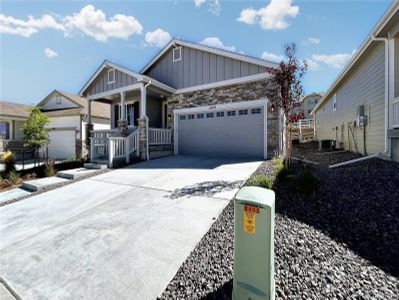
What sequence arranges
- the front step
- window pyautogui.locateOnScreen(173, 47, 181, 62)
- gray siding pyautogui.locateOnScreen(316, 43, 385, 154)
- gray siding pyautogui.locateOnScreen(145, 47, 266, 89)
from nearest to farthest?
gray siding pyautogui.locateOnScreen(316, 43, 385, 154), the front step, gray siding pyautogui.locateOnScreen(145, 47, 266, 89), window pyautogui.locateOnScreen(173, 47, 181, 62)

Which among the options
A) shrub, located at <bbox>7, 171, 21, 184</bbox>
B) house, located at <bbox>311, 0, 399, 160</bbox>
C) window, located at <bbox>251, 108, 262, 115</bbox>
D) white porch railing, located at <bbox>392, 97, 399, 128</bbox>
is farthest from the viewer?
window, located at <bbox>251, 108, 262, 115</bbox>

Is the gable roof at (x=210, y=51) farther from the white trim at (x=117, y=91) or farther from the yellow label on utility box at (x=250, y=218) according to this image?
the yellow label on utility box at (x=250, y=218)

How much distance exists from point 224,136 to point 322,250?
7.58 metres

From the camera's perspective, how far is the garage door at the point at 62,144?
51.7 ft

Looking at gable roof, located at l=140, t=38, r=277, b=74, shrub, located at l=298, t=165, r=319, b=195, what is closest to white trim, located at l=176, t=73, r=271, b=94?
gable roof, located at l=140, t=38, r=277, b=74

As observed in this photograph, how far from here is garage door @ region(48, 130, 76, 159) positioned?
1577 cm

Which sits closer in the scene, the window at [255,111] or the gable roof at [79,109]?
the window at [255,111]

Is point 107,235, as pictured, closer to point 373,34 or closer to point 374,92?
point 373,34

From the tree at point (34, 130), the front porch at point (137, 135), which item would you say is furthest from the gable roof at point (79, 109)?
the front porch at point (137, 135)

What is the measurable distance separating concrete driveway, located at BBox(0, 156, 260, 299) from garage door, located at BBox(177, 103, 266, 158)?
3.54m

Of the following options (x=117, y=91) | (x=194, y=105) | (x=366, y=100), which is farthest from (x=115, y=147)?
(x=366, y=100)

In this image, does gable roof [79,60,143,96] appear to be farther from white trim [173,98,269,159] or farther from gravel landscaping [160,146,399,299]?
gravel landscaping [160,146,399,299]

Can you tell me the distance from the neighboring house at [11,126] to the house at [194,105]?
9.61 m

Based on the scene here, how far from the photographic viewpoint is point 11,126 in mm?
17219
